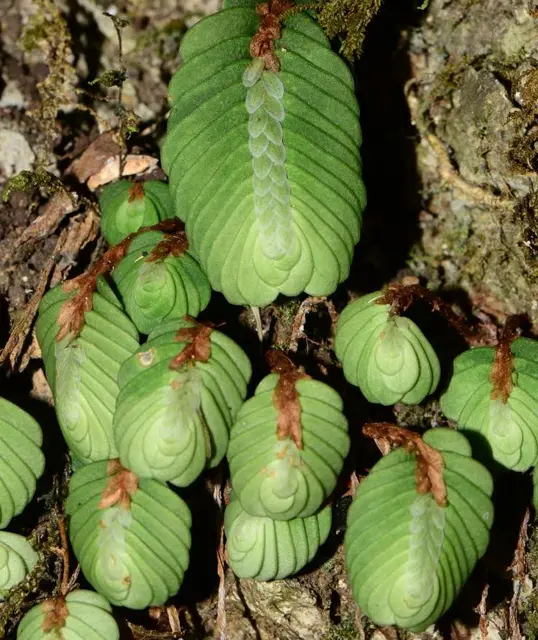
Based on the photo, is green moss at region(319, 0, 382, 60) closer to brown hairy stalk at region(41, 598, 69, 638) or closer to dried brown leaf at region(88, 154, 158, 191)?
dried brown leaf at region(88, 154, 158, 191)

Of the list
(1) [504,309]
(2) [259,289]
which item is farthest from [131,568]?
(1) [504,309]

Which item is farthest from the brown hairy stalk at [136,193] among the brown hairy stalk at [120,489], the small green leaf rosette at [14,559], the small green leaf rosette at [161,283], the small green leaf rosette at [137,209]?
the small green leaf rosette at [14,559]

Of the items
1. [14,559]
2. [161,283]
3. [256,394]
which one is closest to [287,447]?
[256,394]

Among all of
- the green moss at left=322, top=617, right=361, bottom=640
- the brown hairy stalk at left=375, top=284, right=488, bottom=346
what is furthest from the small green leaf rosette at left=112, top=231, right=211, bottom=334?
the green moss at left=322, top=617, right=361, bottom=640

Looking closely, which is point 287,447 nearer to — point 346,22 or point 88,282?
point 88,282

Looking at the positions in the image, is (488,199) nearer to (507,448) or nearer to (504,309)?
(504,309)

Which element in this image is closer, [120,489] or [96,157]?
[120,489]
